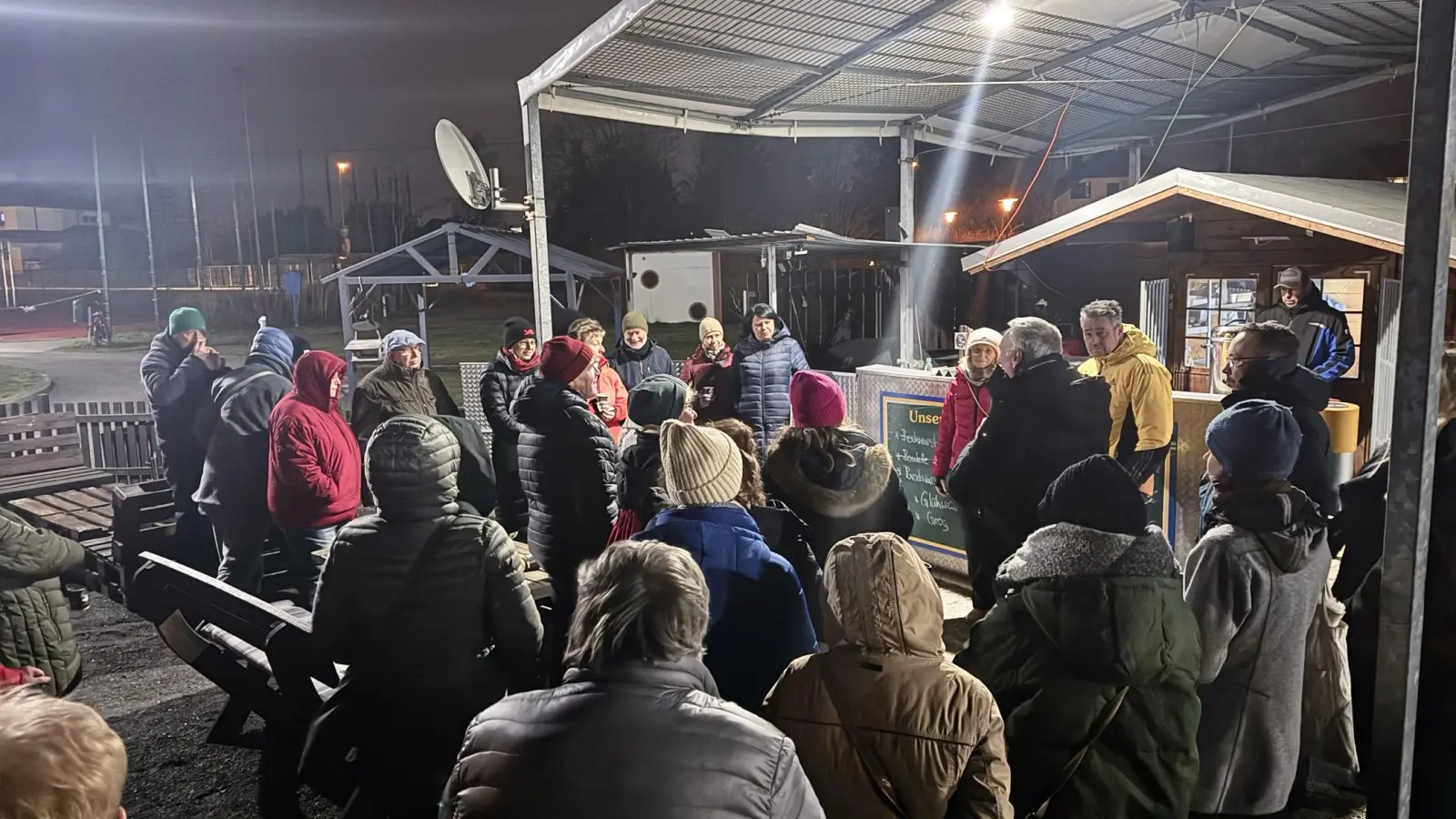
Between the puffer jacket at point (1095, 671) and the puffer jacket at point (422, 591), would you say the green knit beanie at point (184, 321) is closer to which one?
the puffer jacket at point (422, 591)

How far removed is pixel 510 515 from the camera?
666cm

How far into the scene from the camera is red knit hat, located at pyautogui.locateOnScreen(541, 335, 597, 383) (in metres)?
4.50

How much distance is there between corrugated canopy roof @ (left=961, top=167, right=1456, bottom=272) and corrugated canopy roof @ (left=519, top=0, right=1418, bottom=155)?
4.61 feet

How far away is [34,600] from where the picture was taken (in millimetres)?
4160

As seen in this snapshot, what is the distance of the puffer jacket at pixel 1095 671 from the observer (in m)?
2.40

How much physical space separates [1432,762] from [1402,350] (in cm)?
161

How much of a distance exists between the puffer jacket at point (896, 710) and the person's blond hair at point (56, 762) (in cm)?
140

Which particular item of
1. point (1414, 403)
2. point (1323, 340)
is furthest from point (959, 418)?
point (1323, 340)

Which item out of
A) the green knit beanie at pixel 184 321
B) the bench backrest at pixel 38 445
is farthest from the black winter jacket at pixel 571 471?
the bench backrest at pixel 38 445

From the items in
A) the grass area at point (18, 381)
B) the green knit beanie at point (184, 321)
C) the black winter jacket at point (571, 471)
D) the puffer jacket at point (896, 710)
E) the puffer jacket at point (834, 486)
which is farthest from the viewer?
the grass area at point (18, 381)

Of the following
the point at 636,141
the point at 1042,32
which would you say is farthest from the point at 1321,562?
the point at 636,141

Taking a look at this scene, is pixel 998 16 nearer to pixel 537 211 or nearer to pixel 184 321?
pixel 537 211

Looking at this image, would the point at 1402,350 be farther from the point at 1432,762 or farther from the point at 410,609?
the point at 410,609

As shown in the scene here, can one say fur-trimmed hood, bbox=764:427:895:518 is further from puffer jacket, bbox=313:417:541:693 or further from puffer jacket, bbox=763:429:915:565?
puffer jacket, bbox=313:417:541:693
